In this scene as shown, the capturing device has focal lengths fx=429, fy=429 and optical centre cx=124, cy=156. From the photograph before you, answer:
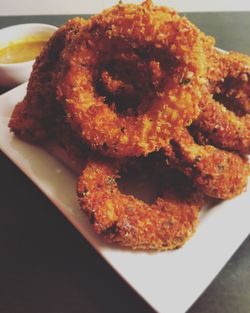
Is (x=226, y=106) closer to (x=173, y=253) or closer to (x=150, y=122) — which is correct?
(x=150, y=122)

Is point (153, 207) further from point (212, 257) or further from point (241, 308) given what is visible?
point (241, 308)

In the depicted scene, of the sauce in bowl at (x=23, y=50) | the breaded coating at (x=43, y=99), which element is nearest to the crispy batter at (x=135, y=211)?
the breaded coating at (x=43, y=99)

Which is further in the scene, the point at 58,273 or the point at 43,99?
the point at 43,99

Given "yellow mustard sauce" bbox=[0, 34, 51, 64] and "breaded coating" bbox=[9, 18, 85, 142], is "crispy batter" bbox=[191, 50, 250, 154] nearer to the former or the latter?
"breaded coating" bbox=[9, 18, 85, 142]

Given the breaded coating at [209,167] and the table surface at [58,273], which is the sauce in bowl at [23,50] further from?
the breaded coating at [209,167]

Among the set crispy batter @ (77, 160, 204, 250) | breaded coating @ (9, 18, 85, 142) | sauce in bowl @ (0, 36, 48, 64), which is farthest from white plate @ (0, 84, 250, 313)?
sauce in bowl @ (0, 36, 48, 64)

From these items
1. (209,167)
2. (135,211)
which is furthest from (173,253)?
(209,167)

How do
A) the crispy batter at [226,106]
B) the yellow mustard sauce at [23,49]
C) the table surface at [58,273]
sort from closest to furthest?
the table surface at [58,273] < the crispy batter at [226,106] < the yellow mustard sauce at [23,49]
